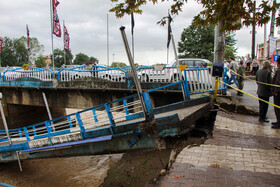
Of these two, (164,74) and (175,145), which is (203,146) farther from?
(164,74)

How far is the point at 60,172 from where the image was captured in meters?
10.1

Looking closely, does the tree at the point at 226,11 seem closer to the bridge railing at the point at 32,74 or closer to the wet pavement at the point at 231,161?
the wet pavement at the point at 231,161

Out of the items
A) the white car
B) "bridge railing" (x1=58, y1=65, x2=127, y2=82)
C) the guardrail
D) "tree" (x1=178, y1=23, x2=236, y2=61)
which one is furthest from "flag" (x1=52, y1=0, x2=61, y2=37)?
"tree" (x1=178, y1=23, x2=236, y2=61)

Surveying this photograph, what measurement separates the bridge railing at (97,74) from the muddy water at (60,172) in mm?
4564

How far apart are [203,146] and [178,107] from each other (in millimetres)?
1964

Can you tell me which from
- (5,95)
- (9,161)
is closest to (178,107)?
(9,161)

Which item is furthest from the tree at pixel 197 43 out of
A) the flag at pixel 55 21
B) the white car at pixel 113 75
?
the white car at pixel 113 75

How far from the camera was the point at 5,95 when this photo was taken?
15.0 meters

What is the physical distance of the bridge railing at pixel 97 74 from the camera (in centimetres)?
1028

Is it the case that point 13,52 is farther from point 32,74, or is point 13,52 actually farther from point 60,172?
point 60,172

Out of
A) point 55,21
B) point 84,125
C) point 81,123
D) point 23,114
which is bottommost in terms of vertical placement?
point 23,114

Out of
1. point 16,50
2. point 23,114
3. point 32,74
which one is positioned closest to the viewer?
point 32,74

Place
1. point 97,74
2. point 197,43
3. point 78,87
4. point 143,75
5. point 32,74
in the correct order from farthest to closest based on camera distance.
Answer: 1. point 197,43
2. point 32,74
3. point 78,87
4. point 97,74
5. point 143,75

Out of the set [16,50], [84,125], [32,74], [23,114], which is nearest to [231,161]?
[84,125]
